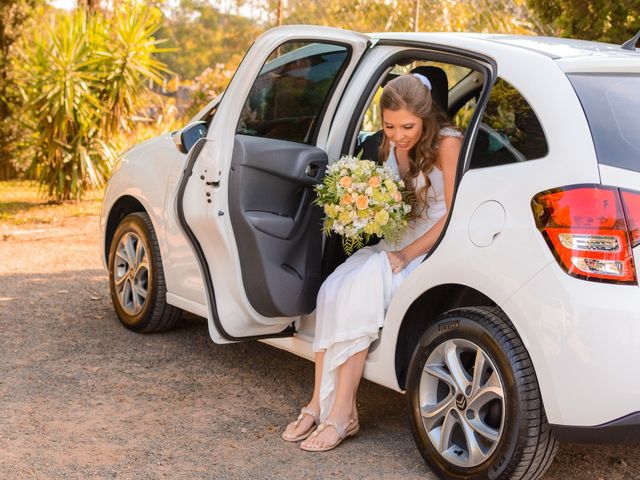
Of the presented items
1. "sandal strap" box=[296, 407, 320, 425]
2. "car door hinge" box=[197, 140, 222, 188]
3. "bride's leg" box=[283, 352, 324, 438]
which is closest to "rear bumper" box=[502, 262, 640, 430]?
"bride's leg" box=[283, 352, 324, 438]

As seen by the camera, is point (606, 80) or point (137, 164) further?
point (137, 164)

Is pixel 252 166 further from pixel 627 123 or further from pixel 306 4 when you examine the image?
pixel 306 4

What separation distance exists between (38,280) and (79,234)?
2.35 m

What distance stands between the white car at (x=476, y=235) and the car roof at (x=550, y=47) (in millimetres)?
12

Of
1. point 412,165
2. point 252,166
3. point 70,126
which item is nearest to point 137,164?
point 252,166

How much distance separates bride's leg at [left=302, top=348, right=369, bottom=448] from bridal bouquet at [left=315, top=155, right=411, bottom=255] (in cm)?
50

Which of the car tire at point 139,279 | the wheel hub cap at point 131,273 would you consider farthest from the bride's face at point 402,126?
the wheel hub cap at point 131,273

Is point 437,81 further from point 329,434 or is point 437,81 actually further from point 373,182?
point 329,434

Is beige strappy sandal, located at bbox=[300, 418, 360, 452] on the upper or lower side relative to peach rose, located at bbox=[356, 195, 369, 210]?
lower

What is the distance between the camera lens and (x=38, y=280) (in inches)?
291

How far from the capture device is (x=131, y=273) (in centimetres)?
568

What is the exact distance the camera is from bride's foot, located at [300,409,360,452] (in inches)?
161

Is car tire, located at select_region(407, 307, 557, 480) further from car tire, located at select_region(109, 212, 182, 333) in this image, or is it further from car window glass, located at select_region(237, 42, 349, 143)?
car tire, located at select_region(109, 212, 182, 333)

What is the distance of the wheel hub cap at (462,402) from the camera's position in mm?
3539
